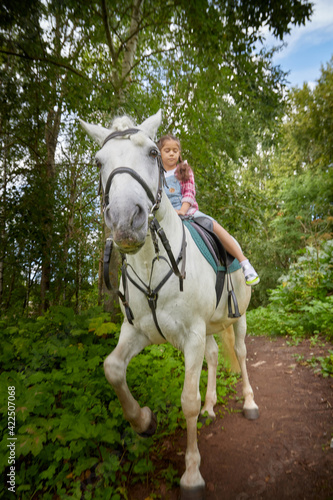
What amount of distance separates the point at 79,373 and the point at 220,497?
69.5 inches

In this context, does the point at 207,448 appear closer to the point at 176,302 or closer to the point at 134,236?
the point at 176,302

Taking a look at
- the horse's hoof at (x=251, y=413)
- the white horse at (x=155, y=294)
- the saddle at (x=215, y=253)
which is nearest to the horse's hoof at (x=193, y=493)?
the white horse at (x=155, y=294)

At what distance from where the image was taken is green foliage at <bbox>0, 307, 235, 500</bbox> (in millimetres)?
2064

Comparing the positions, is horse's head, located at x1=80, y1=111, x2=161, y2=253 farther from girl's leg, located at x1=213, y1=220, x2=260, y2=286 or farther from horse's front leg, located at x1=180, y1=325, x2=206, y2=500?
girl's leg, located at x1=213, y1=220, x2=260, y2=286

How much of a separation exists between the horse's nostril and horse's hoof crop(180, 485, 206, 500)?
80.9 inches

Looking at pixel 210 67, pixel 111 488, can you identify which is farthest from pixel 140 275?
pixel 210 67

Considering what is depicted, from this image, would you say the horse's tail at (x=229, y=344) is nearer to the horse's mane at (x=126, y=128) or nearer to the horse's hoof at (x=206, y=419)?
the horse's hoof at (x=206, y=419)

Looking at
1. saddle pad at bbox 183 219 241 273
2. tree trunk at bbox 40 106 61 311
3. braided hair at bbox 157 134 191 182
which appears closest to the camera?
saddle pad at bbox 183 219 241 273

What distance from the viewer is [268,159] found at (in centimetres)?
1977

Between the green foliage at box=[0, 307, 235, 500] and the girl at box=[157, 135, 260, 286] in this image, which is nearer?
the green foliage at box=[0, 307, 235, 500]

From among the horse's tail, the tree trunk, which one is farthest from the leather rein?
the tree trunk

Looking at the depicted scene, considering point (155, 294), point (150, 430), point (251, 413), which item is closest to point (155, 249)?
point (155, 294)

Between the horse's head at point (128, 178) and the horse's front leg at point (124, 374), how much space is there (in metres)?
1.04

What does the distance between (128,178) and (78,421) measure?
2.16m
